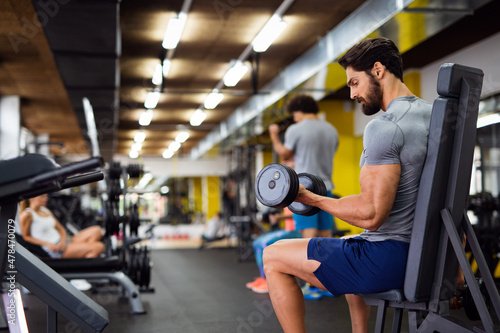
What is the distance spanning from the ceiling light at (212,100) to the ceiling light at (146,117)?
1250 mm

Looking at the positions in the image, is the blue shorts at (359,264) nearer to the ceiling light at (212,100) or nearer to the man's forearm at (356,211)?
the man's forearm at (356,211)

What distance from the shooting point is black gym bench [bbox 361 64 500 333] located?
134cm

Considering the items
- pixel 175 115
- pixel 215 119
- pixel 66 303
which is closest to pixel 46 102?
pixel 175 115

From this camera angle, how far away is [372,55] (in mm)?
1479

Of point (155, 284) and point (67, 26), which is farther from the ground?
point (67, 26)

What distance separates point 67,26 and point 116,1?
2.13 ft

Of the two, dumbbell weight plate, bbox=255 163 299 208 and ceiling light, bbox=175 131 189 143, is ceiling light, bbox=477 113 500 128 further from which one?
ceiling light, bbox=175 131 189 143

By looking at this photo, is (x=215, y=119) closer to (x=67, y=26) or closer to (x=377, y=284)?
(x=67, y=26)

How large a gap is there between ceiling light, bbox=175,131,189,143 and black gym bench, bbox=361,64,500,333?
10.7m

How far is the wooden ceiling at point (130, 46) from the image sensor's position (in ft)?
13.9

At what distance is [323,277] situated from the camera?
1.45 m

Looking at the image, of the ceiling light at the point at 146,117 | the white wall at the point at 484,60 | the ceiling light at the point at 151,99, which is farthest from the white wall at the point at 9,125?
the white wall at the point at 484,60

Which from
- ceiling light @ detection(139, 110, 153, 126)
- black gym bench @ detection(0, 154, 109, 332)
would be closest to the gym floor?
black gym bench @ detection(0, 154, 109, 332)

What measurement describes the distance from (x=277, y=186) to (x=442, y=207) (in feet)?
1.53
